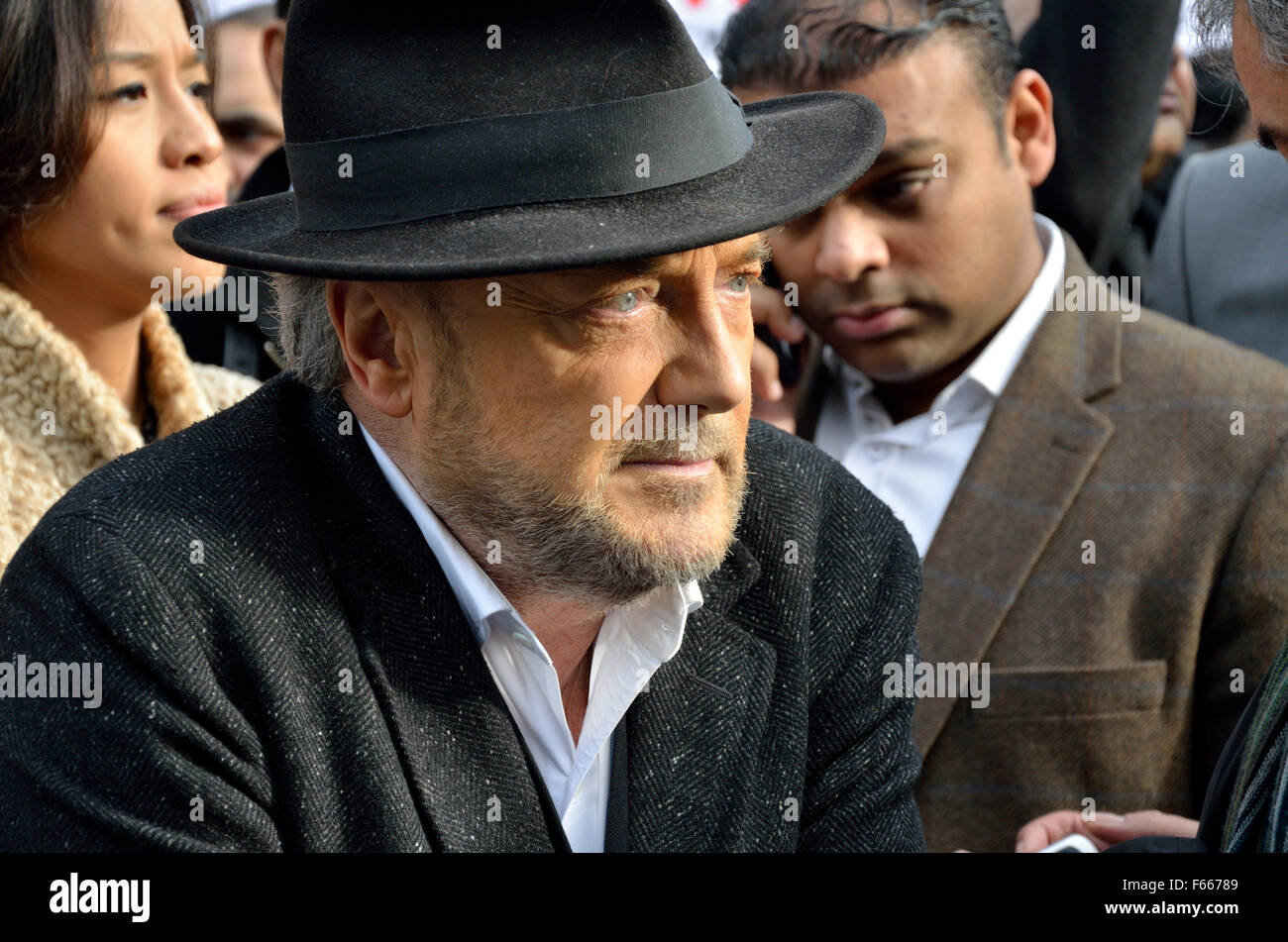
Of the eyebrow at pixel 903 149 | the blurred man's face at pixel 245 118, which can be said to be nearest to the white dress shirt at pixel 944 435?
the eyebrow at pixel 903 149

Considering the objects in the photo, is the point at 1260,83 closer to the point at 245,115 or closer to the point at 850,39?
the point at 850,39

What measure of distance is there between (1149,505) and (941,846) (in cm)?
82

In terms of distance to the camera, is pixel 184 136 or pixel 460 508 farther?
pixel 184 136

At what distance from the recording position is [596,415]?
209 centimetres

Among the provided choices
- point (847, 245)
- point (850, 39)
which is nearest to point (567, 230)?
point (847, 245)

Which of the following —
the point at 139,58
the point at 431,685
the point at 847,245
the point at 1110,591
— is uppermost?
the point at 139,58

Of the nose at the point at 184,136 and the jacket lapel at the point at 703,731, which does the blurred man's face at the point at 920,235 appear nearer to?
the jacket lapel at the point at 703,731

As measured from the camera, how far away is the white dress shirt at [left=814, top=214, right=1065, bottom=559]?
332cm

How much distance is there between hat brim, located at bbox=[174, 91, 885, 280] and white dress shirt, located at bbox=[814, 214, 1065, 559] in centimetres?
115

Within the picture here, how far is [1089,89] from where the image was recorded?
3.86 meters

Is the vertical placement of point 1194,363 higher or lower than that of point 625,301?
lower

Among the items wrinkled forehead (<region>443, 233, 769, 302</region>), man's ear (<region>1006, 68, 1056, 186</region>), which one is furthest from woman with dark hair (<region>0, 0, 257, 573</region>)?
man's ear (<region>1006, 68, 1056, 186</region>)

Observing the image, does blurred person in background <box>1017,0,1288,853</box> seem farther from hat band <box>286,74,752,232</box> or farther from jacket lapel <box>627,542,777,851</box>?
hat band <box>286,74,752,232</box>

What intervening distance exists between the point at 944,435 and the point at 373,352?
1615 mm
